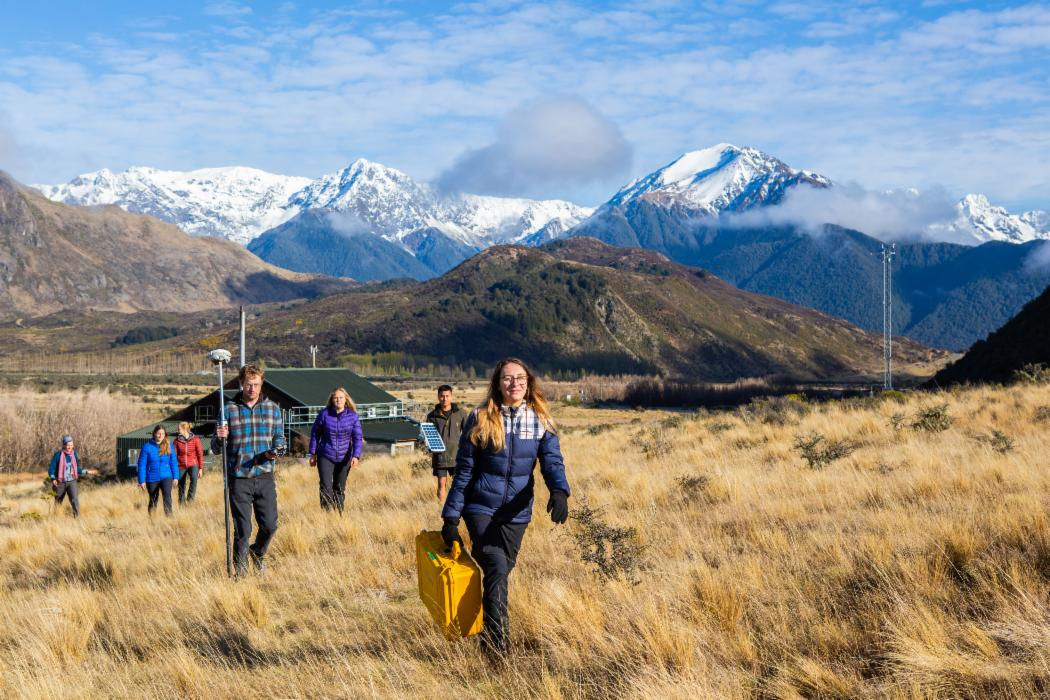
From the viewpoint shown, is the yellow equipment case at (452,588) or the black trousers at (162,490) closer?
the yellow equipment case at (452,588)

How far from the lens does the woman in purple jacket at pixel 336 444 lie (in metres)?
10.7

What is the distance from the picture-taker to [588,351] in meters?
198

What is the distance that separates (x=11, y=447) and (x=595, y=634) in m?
61.1

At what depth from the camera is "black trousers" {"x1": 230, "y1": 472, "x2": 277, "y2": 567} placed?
7.90 metres

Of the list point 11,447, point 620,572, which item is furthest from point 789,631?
point 11,447

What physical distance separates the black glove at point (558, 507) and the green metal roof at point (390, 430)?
35836mm

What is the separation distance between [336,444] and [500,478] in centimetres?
595

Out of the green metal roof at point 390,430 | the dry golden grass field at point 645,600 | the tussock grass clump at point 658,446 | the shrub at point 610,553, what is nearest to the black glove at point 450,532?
the dry golden grass field at point 645,600

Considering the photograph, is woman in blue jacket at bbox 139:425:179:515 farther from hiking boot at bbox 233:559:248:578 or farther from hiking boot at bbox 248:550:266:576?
hiking boot at bbox 233:559:248:578

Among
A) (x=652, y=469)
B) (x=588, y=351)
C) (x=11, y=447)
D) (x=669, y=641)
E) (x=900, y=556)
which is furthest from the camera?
(x=588, y=351)

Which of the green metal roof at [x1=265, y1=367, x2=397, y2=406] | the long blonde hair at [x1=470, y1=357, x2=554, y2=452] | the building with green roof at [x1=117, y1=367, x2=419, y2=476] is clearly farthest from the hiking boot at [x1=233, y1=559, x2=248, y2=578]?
the green metal roof at [x1=265, y1=367, x2=397, y2=406]

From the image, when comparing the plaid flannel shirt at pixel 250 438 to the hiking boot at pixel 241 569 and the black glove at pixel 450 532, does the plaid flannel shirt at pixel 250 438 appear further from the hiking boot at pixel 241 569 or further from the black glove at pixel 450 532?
the black glove at pixel 450 532

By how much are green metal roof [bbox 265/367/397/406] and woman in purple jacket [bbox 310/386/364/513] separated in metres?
25.2

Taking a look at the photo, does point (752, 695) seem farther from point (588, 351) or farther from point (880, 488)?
point (588, 351)
